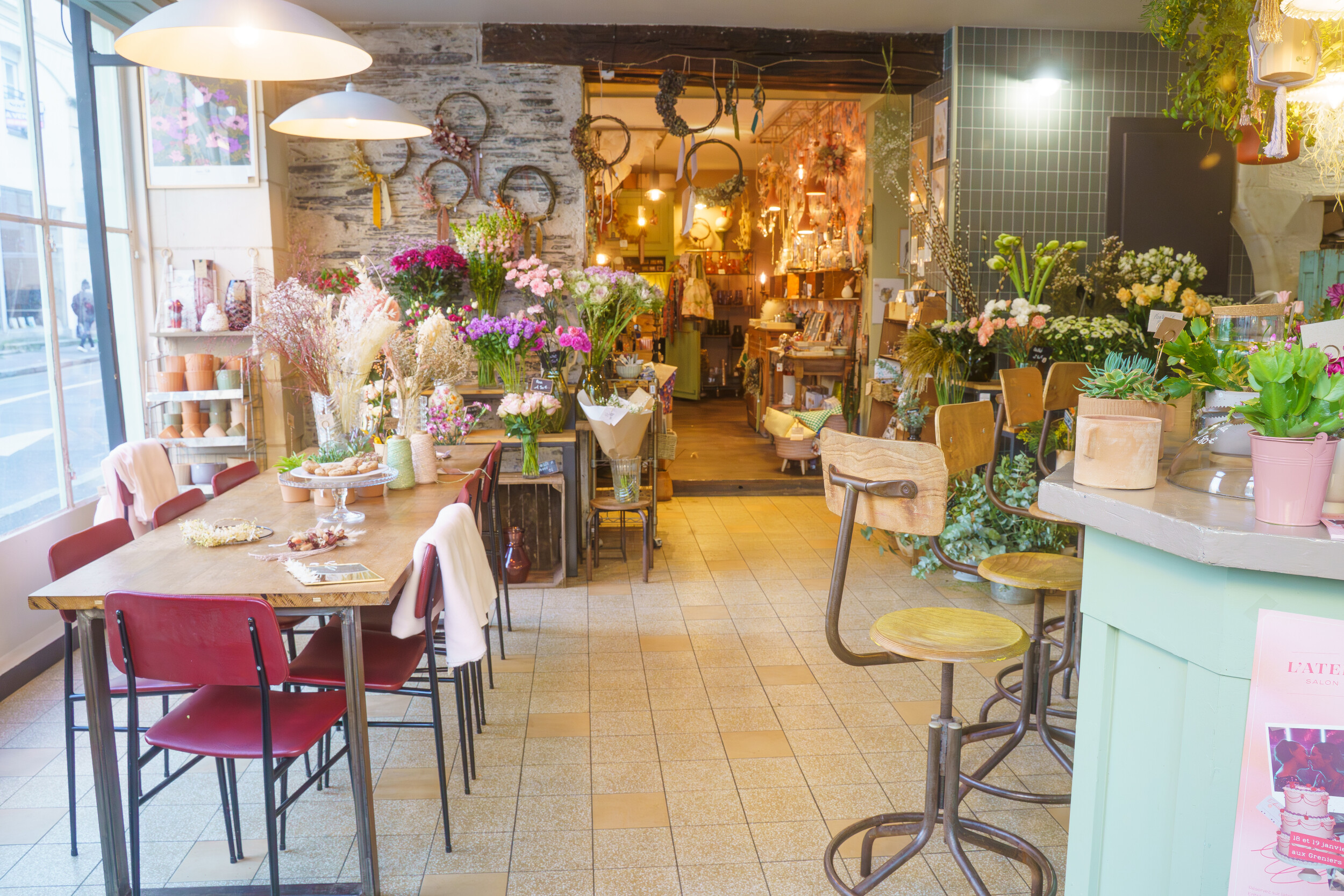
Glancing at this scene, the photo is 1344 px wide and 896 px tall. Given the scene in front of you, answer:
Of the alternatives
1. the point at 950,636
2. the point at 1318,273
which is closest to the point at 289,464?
the point at 950,636

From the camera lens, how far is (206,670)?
2.18 meters

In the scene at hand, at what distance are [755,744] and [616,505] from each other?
2076 mm

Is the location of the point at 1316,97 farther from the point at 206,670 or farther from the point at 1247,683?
the point at 206,670

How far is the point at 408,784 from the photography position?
121 inches

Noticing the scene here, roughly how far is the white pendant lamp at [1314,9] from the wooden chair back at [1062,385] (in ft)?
4.19

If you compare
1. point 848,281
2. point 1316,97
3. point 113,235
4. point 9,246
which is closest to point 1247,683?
point 1316,97

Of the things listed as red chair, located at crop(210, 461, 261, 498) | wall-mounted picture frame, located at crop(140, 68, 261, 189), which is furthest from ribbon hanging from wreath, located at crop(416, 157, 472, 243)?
red chair, located at crop(210, 461, 261, 498)

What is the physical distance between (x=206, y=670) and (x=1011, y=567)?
232cm

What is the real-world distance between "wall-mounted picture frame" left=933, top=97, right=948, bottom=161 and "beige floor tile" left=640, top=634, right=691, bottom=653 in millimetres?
3767

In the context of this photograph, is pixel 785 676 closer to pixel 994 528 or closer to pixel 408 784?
pixel 994 528

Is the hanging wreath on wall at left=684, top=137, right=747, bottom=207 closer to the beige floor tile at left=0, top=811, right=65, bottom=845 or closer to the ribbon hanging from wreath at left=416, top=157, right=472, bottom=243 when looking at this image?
the ribbon hanging from wreath at left=416, top=157, right=472, bottom=243

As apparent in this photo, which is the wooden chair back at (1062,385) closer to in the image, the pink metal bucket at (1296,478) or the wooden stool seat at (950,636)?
the wooden stool seat at (950,636)

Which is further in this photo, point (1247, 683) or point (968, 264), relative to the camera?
point (968, 264)

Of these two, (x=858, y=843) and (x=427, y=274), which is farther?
(x=427, y=274)
